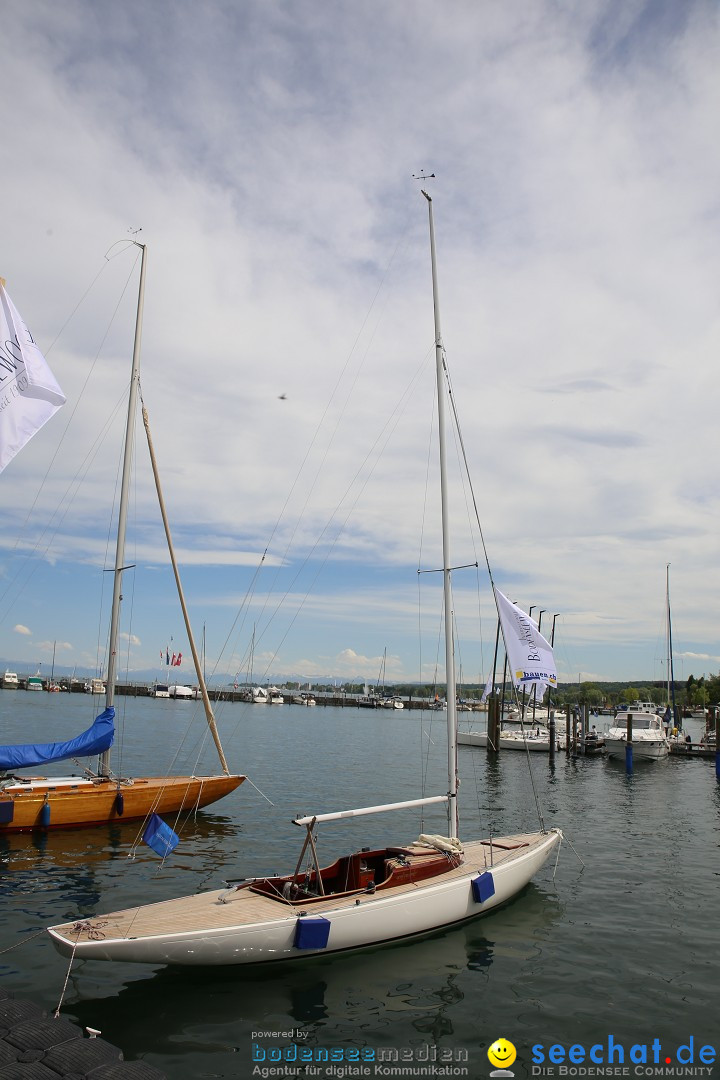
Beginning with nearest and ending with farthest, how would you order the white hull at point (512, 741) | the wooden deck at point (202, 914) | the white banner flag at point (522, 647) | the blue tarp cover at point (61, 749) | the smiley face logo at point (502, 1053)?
the smiley face logo at point (502, 1053) < the wooden deck at point (202, 914) < the white banner flag at point (522, 647) < the blue tarp cover at point (61, 749) < the white hull at point (512, 741)

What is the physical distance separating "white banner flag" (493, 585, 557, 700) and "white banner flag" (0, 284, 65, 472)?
11832 mm

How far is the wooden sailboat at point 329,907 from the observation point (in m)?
10.8

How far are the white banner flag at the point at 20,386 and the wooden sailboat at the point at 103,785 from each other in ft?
46.6

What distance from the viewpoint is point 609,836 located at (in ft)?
83.5

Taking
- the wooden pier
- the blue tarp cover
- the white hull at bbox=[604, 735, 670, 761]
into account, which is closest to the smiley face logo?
the wooden pier

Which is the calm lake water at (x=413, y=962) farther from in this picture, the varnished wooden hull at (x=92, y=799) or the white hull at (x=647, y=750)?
the white hull at (x=647, y=750)

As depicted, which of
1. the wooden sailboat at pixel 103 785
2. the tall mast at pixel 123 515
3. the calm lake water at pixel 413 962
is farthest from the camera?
the tall mast at pixel 123 515

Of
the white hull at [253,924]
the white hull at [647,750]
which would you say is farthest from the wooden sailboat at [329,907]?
the white hull at [647,750]

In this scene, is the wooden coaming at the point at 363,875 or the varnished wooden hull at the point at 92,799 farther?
the varnished wooden hull at the point at 92,799

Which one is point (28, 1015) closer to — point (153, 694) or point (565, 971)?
point (565, 971)

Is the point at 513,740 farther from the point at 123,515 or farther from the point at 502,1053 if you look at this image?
the point at 502,1053

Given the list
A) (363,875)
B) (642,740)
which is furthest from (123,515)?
(642,740)

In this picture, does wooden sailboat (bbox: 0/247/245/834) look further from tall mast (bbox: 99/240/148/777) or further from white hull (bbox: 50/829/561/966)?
white hull (bbox: 50/829/561/966)

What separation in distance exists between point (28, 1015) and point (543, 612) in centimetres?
7553
